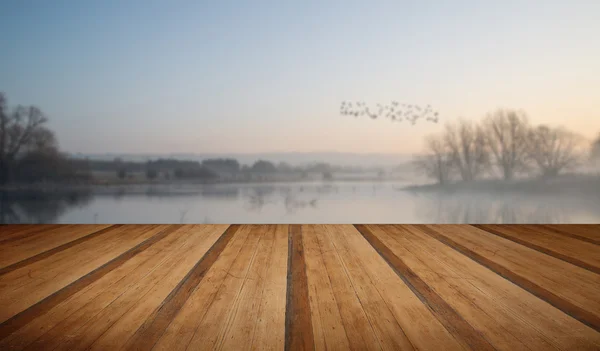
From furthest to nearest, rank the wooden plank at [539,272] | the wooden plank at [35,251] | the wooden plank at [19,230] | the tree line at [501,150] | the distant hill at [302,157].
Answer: the distant hill at [302,157]
the tree line at [501,150]
the wooden plank at [19,230]
the wooden plank at [35,251]
the wooden plank at [539,272]

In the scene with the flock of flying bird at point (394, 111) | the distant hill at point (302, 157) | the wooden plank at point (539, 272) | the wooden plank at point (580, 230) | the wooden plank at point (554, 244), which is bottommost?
the wooden plank at point (580, 230)

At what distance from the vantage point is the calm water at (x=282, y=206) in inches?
173

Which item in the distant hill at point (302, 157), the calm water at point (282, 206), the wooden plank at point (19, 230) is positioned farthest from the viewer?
the distant hill at point (302, 157)

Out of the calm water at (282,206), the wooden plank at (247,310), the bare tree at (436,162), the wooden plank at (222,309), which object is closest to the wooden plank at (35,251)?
→ the calm water at (282,206)

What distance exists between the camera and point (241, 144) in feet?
15.5

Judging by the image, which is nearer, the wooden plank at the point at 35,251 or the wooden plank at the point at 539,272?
the wooden plank at the point at 539,272

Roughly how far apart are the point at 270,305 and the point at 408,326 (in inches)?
22.6

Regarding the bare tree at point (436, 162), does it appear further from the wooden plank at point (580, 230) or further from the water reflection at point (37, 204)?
the water reflection at point (37, 204)

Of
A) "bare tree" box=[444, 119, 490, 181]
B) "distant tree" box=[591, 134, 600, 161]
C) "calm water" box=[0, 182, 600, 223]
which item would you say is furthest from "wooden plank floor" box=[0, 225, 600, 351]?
"distant tree" box=[591, 134, 600, 161]

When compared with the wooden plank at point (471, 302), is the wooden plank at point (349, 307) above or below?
above

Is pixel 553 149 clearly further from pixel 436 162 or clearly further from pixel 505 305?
pixel 505 305

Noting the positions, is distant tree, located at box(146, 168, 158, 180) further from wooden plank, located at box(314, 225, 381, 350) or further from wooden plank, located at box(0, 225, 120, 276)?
wooden plank, located at box(314, 225, 381, 350)

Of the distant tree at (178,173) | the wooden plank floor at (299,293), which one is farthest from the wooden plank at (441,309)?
the distant tree at (178,173)

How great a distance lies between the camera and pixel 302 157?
187 inches
